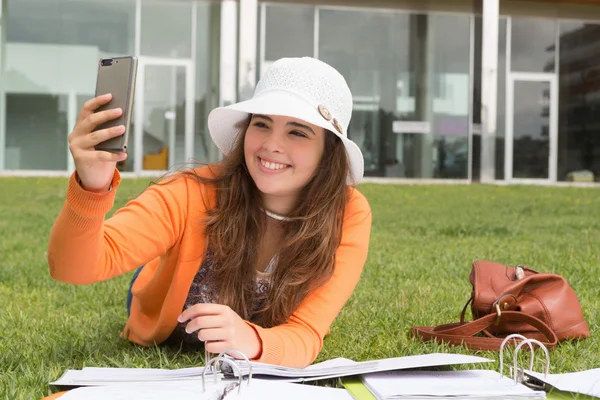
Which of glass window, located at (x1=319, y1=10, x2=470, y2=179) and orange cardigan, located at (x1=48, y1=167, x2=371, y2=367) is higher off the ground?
glass window, located at (x1=319, y1=10, x2=470, y2=179)

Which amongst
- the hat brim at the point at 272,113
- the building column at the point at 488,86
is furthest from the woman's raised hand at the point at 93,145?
the building column at the point at 488,86

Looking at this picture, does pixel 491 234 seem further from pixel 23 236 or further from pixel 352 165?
pixel 352 165

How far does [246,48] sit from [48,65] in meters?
4.04

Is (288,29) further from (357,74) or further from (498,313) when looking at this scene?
(498,313)

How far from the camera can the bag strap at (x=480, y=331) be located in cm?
273

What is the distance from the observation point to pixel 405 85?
56.3 ft

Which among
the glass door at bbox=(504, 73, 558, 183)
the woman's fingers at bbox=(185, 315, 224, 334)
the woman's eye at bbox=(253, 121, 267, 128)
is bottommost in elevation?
the woman's fingers at bbox=(185, 315, 224, 334)

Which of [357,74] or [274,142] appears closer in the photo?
[274,142]

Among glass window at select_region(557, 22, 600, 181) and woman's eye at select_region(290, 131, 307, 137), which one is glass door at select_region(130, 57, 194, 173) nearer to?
glass window at select_region(557, 22, 600, 181)

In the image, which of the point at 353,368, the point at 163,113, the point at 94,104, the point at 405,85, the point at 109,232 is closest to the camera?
the point at 94,104

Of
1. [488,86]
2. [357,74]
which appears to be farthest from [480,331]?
[488,86]

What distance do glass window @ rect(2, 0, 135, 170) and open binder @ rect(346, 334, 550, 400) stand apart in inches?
582

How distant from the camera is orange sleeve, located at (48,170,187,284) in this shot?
1914 mm

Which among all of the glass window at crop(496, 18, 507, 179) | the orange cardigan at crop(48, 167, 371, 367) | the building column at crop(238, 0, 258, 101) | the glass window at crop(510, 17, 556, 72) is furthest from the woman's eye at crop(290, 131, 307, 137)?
the glass window at crop(510, 17, 556, 72)
